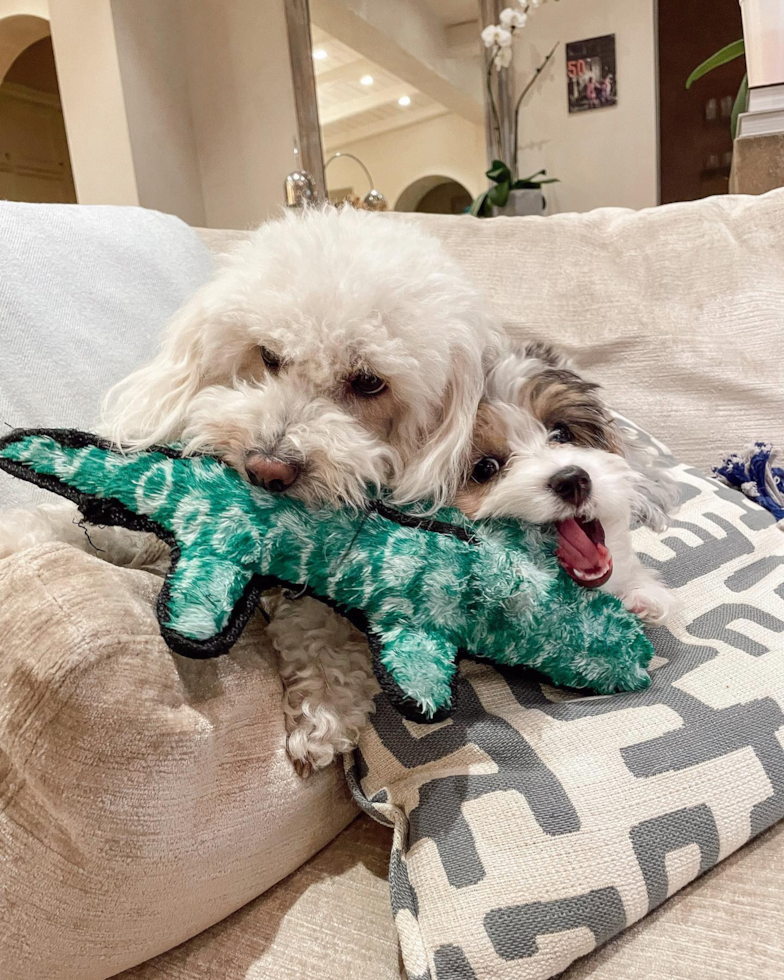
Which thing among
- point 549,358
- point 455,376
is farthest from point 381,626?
point 549,358

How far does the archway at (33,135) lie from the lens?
6078 mm

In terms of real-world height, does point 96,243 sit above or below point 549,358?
above

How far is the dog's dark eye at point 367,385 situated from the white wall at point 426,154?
96.2 inches

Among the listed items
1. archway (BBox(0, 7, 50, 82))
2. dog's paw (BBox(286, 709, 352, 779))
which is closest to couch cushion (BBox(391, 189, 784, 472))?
dog's paw (BBox(286, 709, 352, 779))

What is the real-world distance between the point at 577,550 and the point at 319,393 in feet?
1.09

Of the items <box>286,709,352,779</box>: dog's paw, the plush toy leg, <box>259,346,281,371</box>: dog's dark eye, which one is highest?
<box>259,346,281,371</box>: dog's dark eye

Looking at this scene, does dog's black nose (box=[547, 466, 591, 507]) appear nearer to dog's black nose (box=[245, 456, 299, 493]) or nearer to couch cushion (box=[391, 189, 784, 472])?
dog's black nose (box=[245, 456, 299, 493])

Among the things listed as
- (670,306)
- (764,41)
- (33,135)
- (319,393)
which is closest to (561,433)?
(319,393)

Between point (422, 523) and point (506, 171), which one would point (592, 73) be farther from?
point (422, 523)

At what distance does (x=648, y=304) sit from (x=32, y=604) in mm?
1331

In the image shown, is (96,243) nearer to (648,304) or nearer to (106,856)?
(106,856)

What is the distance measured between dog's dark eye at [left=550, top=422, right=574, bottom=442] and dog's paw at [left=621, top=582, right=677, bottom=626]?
208 millimetres

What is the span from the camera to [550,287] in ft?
5.01

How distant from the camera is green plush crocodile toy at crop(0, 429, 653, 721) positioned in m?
0.62
